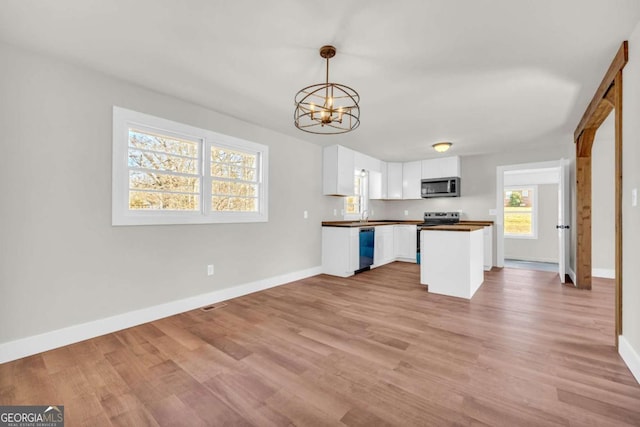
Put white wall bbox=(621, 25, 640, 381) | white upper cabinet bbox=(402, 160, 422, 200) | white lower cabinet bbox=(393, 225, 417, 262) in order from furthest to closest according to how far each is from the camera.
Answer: white upper cabinet bbox=(402, 160, 422, 200) < white lower cabinet bbox=(393, 225, 417, 262) < white wall bbox=(621, 25, 640, 381)

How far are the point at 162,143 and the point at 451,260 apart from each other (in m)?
3.71

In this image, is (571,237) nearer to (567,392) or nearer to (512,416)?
(567,392)

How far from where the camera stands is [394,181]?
6.61 m

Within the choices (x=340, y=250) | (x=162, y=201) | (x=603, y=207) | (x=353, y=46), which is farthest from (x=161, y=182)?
(x=603, y=207)

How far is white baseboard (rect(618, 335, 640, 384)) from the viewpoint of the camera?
1.81 meters

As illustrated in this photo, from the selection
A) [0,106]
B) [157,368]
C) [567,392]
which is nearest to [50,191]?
[0,106]

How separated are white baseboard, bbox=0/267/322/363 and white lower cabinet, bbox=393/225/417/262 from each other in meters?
3.66

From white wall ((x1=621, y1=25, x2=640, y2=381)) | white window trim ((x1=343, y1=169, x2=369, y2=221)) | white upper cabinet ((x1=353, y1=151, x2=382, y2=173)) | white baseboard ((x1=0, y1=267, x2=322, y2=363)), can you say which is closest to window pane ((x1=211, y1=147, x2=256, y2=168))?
white baseboard ((x1=0, y1=267, x2=322, y2=363))

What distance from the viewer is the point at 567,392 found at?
167 cm

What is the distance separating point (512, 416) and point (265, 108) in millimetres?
3354

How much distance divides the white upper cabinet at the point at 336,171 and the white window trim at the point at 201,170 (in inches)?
52.6

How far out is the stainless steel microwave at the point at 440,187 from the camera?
230 inches

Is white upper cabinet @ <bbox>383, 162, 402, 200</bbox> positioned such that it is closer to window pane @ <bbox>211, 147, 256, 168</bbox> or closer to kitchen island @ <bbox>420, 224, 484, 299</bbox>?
kitchen island @ <bbox>420, 224, 484, 299</bbox>

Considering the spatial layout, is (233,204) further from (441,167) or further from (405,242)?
(441,167)
